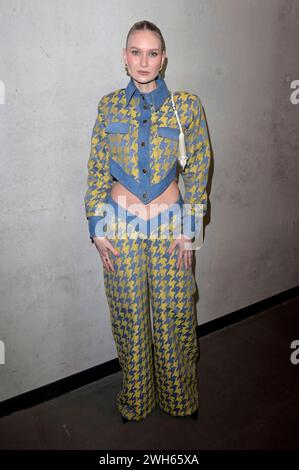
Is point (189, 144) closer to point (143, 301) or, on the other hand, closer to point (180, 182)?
point (180, 182)

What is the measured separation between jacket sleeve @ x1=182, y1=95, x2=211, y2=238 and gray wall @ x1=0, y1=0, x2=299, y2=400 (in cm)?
48

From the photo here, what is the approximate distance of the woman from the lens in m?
1.50

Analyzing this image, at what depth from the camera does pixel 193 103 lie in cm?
153

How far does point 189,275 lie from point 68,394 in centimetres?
102

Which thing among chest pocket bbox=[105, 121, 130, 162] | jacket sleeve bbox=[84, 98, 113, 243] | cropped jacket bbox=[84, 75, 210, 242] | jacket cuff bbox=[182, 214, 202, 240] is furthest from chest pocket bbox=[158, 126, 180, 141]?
jacket cuff bbox=[182, 214, 202, 240]

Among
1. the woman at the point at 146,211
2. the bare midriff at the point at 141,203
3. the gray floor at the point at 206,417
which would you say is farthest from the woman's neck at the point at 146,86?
the gray floor at the point at 206,417

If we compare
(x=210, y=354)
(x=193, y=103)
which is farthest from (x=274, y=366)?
(x=193, y=103)

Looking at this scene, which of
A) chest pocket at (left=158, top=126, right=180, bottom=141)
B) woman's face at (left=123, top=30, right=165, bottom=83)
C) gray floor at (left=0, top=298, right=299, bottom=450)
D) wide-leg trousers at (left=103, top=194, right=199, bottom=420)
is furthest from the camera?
gray floor at (left=0, top=298, right=299, bottom=450)

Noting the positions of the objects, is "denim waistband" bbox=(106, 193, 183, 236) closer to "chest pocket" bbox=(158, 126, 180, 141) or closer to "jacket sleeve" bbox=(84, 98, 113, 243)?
"jacket sleeve" bbox=(84, 98, 113, 243)

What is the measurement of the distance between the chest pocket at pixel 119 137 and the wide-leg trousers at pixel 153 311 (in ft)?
0.73

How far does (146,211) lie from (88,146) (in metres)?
0.47

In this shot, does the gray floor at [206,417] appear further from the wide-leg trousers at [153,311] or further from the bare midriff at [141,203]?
the bare midriff at [141,203]

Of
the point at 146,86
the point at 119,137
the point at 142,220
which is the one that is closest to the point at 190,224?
the point at 142,220

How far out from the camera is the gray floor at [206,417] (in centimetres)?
171
